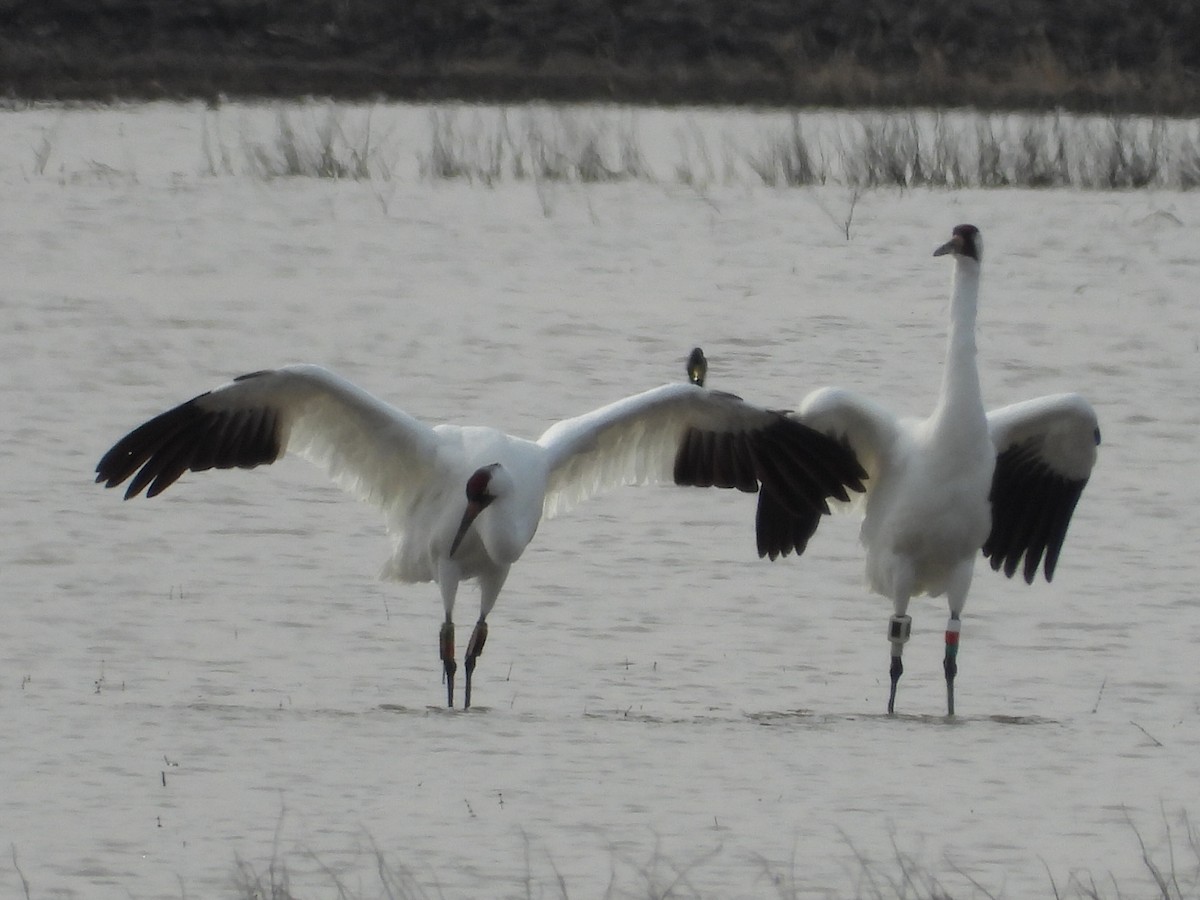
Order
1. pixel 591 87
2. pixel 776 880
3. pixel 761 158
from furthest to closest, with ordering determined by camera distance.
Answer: pixel 591 87
pixel 761 158
pixel 776 880

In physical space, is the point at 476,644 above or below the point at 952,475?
below

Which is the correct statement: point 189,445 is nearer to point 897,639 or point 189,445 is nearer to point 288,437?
point 288,437

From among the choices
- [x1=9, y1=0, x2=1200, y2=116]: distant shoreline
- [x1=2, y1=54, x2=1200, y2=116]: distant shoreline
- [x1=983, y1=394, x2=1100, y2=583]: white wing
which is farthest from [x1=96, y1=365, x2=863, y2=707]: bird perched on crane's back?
[x1=9, y1=0, x2=1200, y2=116]: distant shoreline

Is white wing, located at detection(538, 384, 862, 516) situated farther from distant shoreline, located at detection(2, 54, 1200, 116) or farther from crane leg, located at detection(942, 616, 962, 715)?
distant shoreline, located at detection(2, 54, 1200, 116)

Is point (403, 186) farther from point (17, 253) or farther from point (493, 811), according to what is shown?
point (493, 811)

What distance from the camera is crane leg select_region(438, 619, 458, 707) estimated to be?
8.32 meters

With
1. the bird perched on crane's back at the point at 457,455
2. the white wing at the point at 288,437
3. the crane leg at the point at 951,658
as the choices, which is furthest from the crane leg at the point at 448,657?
the crane leg at the point at 951,658

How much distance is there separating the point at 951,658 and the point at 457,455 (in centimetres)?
175

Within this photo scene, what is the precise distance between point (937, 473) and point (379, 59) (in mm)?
28975

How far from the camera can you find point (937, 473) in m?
8.44

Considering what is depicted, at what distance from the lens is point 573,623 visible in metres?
9.33

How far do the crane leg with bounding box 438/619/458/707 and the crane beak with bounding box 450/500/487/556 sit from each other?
0.26 m

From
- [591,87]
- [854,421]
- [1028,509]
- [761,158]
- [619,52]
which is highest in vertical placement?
[619,52]

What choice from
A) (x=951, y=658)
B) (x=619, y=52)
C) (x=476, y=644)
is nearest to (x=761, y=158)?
(x=619, y=52)
